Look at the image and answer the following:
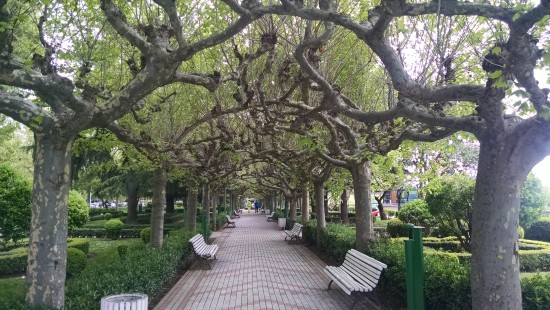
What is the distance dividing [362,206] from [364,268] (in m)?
2.30

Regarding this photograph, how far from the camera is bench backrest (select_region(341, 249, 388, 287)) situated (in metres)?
7.43

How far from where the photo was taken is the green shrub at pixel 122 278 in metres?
5.98

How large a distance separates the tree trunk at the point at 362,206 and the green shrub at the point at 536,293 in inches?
188

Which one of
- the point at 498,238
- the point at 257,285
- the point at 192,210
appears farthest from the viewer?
the point at 192,210

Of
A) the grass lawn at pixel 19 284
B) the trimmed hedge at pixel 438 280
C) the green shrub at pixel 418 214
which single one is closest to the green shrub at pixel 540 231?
the green shrub at pixel 418 214

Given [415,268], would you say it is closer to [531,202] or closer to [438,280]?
[438,280]

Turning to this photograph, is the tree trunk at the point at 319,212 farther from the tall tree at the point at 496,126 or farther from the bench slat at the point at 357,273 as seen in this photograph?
the tall tree at the point at 496,126

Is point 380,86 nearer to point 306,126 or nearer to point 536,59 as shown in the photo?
point 306,126

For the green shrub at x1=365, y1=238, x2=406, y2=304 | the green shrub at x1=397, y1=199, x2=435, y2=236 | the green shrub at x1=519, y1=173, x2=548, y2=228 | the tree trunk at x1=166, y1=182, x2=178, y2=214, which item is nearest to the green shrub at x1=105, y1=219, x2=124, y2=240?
the tree trunk at x1=166, y1=182, x2=178, y2=214

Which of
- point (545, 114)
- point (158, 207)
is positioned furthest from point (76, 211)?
point (545, 114)

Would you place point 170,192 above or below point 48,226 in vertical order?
above

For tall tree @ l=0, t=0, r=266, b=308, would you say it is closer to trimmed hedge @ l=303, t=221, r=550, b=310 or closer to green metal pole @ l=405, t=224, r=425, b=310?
green metal pole @ l=405, t=224, r=425, b=310

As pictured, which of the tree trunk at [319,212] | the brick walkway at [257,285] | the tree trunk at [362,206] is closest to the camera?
the brick walkway at [257,285]

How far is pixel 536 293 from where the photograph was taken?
5.18 m
